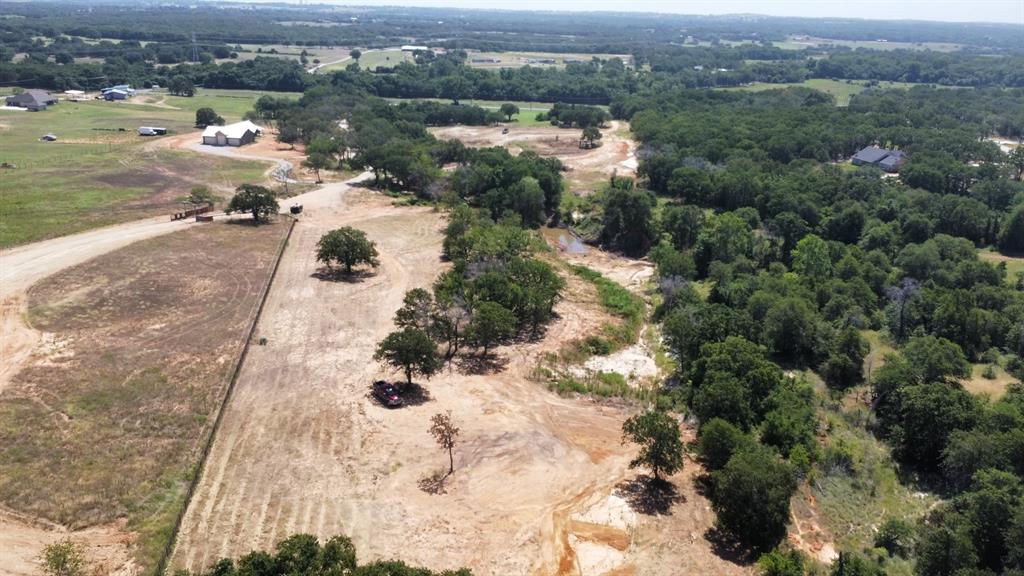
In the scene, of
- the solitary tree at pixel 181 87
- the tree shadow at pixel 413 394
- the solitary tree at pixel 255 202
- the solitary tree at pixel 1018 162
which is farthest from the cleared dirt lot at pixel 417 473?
the solitary tree at pixel 181 87

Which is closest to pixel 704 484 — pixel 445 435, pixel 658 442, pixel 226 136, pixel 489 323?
pixel 658 442

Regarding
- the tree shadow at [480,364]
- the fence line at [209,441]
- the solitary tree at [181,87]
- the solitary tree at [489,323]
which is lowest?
the tree shadow at [480,364]

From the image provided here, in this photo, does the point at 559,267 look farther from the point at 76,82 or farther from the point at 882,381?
the point at 76,82

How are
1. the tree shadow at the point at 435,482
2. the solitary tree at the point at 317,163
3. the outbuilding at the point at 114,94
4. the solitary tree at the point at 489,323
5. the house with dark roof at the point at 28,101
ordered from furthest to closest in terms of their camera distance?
the outbuilding at the point at 114,94 → the house with dark roof at the point at 28,101 → the solitary tree at the point at 317,163 → the solitary tree at the point at 489,323 → the tree shadow at the point at 435,482

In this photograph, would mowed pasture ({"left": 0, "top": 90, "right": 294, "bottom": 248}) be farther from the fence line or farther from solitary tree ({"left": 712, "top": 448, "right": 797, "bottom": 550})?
solitary tree ({"left": 712, "top": 448, "right": 797, "bottom": 550})

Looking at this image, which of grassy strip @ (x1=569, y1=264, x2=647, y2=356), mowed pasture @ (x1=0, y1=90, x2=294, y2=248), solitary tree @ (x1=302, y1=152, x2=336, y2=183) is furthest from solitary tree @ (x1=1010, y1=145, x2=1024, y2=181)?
mowed pasture @ (x1=0, y1=90, x2=294, y2=248)

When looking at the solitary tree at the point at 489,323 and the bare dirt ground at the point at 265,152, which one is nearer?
the solitary tree at the point at 489,323

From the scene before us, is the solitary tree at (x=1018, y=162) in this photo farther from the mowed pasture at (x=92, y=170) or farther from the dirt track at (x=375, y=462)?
the mowed pasture at (x=92, y=170)
